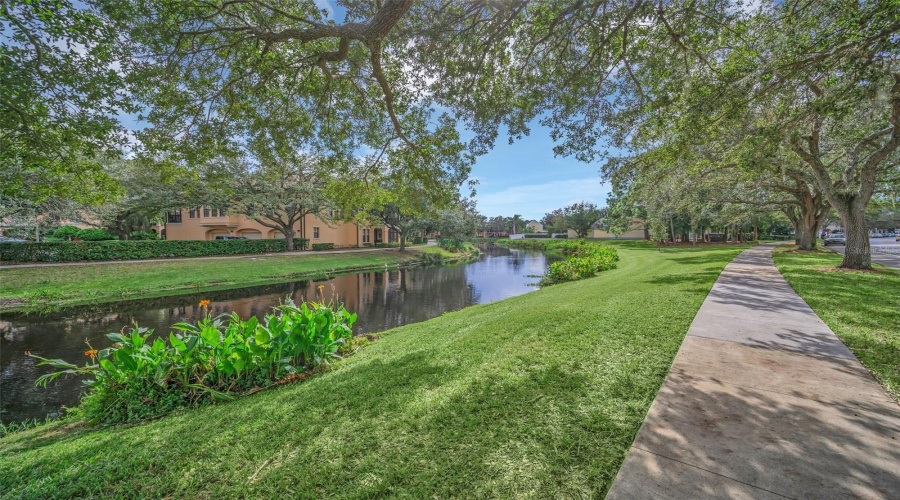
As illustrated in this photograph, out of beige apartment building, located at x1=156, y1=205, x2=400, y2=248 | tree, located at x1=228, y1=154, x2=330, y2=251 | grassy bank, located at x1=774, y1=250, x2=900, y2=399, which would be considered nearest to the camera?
grassy bank, located at x1=774, y1=250, x2=900, y2=399

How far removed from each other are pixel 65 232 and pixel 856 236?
46.0 metres

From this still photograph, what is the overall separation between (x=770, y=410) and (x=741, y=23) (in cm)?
631

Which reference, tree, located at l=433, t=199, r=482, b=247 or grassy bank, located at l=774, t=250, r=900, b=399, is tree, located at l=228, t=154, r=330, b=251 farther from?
grassy bank, located at l=774, t=250, r=900, b=399

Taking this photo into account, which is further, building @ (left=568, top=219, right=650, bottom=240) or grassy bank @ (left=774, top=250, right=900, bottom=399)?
building @ (left=568, top=219, right=650, bottom=240)

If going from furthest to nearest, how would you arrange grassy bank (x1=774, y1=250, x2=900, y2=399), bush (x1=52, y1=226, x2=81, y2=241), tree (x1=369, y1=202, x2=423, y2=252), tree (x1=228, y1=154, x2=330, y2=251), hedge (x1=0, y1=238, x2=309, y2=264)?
tree (x1=369, y1=202, x2=423, y2=252) → bush (x1=52, y1=226, x2=81, y2=241) → tree (x1=228, y1=154, x2=330, y2=251) → hedge (x1=0, y1=238, x2=309, y2=264) → grassy bank (x1=774, y1=250, x2=900, y2=399)

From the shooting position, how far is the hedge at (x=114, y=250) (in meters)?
15.6

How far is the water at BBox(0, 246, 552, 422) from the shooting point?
5.57 metres

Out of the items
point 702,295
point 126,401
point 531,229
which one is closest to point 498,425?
point 126,401

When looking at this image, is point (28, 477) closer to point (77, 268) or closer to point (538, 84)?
point (538, 84)

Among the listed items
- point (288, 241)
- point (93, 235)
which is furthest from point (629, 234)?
point (93, 235)

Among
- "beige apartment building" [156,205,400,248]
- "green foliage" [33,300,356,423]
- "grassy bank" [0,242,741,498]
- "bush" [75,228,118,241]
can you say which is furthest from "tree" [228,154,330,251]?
"grassy bank" [0,242,741,498]

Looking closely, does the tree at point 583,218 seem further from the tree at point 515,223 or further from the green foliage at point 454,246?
the tree at point 515,223

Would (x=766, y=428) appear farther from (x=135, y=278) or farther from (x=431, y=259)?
(x=431, y=259)

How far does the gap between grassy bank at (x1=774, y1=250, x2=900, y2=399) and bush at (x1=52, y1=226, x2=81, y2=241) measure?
135 feet
